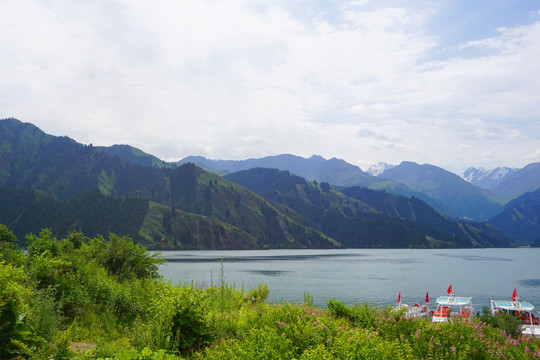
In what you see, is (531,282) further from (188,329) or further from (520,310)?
(188,329)

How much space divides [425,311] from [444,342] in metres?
49.5

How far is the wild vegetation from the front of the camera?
8.73m

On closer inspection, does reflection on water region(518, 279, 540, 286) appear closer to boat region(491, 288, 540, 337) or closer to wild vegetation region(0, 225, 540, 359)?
boat region(491, 288, 540, 337)

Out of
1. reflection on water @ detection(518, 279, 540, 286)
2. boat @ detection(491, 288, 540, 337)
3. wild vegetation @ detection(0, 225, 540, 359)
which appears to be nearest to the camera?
wild vegetation @ detection(0, 225, 540, 359)

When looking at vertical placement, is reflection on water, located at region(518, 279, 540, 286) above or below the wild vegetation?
below

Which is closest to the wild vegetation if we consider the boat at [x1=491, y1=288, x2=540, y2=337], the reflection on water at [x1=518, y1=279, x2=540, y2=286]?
the boat at [x1=491, y1=288, x2=540, y2=337]

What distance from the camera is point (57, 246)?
21453 mm

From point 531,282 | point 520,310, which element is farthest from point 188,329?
point 531,282

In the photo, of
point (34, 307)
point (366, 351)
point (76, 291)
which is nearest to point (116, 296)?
point (76, 291)

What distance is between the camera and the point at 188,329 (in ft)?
35.8

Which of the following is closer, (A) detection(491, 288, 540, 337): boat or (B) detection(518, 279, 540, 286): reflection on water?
(A) detection(491, 288, 540, 337): boat

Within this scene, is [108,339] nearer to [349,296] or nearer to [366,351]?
[366,351]

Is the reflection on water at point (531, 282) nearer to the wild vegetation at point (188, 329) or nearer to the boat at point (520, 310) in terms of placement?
the boat at point (520, 310)

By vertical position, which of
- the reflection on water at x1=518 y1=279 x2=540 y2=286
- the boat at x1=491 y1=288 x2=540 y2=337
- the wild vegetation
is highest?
the wild vegetation
